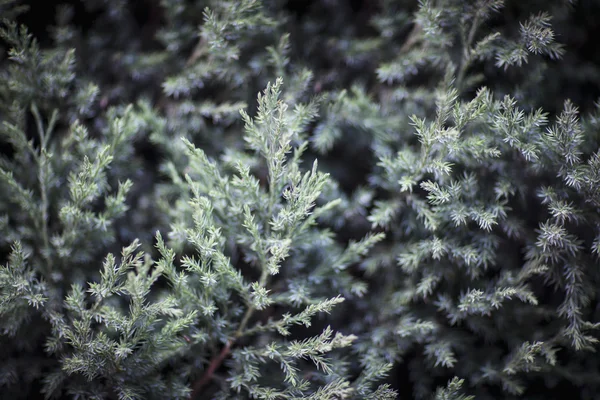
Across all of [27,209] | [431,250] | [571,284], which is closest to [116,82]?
[27,209]

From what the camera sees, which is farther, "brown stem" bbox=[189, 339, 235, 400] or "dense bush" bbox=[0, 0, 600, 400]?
"brown stem" bbox=[189, 339, 235, 400]

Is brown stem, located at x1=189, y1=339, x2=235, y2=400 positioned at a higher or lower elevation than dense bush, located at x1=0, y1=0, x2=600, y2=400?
lower

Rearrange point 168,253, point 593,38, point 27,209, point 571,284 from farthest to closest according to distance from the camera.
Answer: point 593,38, point 27,209, point 571,284, point 168,253

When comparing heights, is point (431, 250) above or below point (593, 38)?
below

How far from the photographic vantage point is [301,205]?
978 millimetres

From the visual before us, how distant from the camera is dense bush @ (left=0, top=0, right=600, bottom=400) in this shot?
39.6 inches

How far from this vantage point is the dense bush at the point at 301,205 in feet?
3.30

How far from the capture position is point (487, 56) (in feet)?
3.77

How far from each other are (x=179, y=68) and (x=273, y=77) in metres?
0.29

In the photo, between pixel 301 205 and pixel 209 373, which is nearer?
pixel 301 205

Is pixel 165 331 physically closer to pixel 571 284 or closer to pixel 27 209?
pixel 27 209

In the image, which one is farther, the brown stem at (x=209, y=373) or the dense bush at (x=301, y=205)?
the brown stem at (x=209, y=373)

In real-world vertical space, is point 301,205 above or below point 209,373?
above

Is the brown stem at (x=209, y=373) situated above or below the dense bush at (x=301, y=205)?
below
